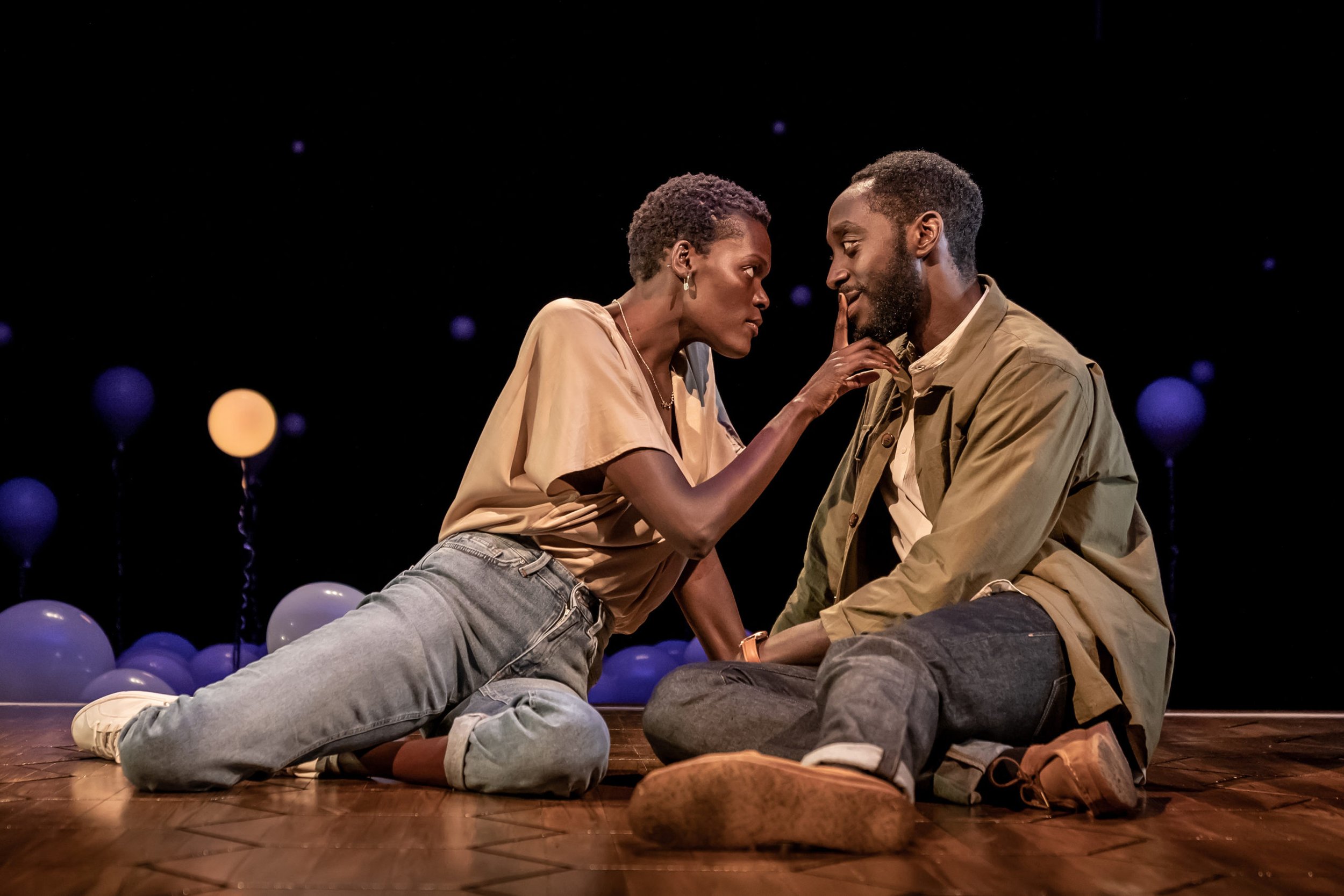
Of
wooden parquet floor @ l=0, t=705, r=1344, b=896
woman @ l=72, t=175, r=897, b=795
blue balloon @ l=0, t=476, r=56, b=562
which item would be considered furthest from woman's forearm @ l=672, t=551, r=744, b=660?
blue balloon @ l=0, t=476, r=56, b=562

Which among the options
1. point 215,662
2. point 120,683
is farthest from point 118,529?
point 120,683

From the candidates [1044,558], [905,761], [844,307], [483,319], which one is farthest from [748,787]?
[483,319]

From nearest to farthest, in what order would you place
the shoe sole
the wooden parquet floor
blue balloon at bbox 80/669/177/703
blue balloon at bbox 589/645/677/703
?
1. the wooden parquet floor
2. the shoe sole
3. blue balloon at bbox 80/669/177/703
4. blue balloon at bbox 589/645/677/703

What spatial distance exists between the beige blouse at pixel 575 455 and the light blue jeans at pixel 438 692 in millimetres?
52

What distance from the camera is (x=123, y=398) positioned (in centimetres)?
426

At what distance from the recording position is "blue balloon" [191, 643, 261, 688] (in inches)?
164

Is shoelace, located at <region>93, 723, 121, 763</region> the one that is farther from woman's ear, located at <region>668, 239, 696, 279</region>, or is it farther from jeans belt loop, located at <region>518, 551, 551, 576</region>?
woman's ear, located at <region>668, 239, 696, 279</region>

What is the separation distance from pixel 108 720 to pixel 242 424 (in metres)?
2.19

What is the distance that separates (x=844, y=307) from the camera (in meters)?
2.26

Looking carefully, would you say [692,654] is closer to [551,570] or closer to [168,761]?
[551,570]

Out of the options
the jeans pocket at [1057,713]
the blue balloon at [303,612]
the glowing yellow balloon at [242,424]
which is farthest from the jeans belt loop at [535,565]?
the glowing yellow balloon at [242,424]

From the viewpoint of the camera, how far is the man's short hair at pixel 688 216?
7.54 ft

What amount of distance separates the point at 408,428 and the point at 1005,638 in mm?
3268

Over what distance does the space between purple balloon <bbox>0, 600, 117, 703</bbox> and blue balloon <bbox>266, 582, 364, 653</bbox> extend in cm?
51
